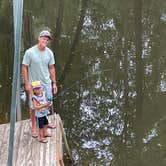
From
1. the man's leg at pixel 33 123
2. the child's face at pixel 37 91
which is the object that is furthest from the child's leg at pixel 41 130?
the child's face at pixel 37 91

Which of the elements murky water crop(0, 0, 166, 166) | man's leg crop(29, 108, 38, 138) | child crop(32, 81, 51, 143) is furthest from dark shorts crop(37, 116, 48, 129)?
murky water crop(0, 0, 166, 166)

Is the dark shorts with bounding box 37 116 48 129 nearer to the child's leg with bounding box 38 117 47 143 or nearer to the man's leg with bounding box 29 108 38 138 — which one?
the child's leg with bounding box 38 117 47 143

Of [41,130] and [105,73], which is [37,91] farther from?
[105,73]

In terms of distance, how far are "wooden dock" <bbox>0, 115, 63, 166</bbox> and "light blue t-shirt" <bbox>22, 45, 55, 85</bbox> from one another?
781mm

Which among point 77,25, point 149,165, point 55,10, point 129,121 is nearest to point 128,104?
point 129,121

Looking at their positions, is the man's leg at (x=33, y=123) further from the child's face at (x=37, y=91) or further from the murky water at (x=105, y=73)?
the murky water at (x=105, y=73)

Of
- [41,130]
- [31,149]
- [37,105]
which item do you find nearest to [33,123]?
[41,130]

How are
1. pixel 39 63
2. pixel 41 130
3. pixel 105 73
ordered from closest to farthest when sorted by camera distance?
pixel 39 63 → pixel 41 130 → pixel 105 73

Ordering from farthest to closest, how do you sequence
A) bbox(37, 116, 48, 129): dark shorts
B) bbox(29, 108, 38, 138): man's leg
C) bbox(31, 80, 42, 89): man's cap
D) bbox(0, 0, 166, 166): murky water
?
bbox(0, 0, 166, 166): murky water, bbox(29, 108, 38, 138): man's leg, bbox(37, 116, 48, 129): dark shorts, bbox(31, 80, 42, 89): man's cap

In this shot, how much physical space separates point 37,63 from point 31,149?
1.05m

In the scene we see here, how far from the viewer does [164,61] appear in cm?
1079

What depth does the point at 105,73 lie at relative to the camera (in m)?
10.1

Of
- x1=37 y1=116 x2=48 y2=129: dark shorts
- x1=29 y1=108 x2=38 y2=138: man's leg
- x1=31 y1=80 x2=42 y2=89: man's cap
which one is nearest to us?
x1=31 y1=80 x2=42 y2=89: man's cap

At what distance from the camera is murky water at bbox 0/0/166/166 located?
760 centimetres
